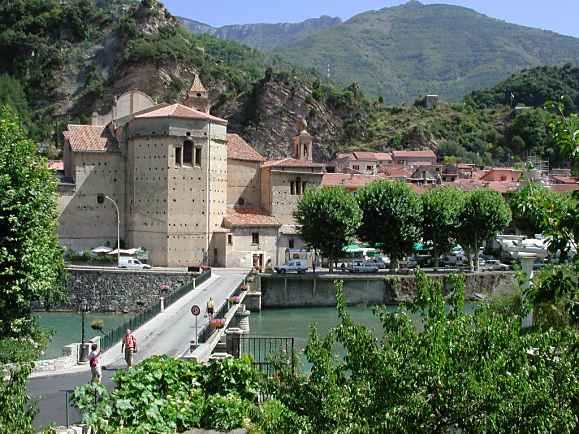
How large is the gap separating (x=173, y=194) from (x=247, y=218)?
21.5ft

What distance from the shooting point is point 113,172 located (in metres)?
56.6

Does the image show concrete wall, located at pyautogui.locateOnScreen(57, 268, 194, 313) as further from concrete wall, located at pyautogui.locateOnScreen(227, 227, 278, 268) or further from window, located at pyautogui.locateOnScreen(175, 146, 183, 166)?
window, located at pyautogui.locateOnScreen(175, 146, 183, 166)

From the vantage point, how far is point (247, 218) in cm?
5769

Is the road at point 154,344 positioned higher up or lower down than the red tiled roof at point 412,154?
lower down

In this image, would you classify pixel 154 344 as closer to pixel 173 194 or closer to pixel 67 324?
pixel 67 324

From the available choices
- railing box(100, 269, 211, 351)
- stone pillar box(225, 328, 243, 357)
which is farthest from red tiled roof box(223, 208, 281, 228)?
stone pillar box(225, 328, 243, 357)

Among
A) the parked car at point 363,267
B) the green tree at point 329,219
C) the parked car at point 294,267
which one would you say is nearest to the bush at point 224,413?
the green tree at point 329,219

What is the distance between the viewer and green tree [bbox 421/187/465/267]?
185 ft

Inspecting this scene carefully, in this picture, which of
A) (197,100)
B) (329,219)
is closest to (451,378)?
(329,219)

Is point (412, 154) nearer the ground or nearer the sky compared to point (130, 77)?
nearer the ground

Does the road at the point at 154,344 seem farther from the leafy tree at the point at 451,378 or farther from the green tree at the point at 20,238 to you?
the leafy tree at the point at 451,378

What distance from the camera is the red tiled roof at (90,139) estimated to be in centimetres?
5588

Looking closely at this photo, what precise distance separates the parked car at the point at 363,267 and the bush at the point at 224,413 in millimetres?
41450

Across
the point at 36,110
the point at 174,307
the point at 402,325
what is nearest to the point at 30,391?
the point at 402,325
